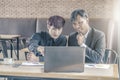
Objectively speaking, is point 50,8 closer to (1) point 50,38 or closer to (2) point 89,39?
(1) point 50,38

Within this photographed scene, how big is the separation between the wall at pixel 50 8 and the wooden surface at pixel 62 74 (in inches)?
147

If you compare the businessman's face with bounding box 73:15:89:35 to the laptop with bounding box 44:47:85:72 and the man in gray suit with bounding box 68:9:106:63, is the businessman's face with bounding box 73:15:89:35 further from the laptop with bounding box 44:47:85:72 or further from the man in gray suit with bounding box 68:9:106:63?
the laptop with bounding box 44:47:85:72

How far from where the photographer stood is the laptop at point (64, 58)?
5.91ft

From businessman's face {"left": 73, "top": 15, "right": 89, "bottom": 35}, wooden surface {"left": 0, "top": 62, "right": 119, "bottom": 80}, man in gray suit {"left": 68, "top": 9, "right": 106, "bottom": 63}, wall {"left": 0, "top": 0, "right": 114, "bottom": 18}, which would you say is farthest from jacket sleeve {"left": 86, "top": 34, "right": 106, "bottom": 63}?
wall {"left": 0, "top": 0, "right": 114, "bottom": 18}

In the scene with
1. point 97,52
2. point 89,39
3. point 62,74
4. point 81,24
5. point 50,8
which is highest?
point 50,8

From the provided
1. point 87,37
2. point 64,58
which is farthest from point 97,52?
point 64,58

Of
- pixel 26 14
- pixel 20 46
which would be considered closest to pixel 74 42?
pixel 20 46

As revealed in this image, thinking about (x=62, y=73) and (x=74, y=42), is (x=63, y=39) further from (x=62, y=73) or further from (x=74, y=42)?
(x=62, y=73)

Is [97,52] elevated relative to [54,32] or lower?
lower

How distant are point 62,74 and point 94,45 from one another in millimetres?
853

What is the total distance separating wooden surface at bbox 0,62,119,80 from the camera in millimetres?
1761

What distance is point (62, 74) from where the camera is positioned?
5.90 feet

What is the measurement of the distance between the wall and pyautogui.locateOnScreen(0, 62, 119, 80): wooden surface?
3.75 metres

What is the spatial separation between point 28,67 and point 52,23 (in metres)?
0.77
